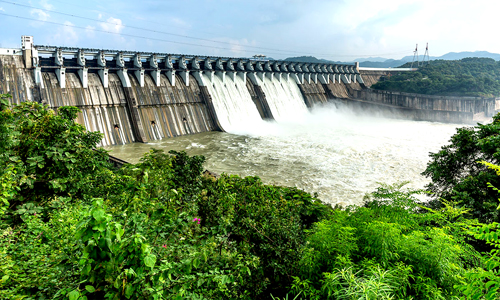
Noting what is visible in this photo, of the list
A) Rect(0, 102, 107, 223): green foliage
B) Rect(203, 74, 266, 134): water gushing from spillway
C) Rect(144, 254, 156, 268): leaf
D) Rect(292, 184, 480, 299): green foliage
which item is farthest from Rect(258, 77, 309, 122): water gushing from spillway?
Rect(144, 254, 156, 268): leaf

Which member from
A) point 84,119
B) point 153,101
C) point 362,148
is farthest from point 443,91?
point 84,119

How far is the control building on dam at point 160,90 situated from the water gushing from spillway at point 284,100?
174 millimetres

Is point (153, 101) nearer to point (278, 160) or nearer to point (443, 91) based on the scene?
point (278, 160)

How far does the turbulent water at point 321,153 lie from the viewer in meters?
18.3

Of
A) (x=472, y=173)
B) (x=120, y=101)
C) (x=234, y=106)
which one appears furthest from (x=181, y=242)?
(x=234, y=106)

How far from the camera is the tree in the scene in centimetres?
896

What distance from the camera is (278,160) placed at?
2183 cm

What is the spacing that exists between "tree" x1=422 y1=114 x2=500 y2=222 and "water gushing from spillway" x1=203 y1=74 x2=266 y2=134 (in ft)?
67.2

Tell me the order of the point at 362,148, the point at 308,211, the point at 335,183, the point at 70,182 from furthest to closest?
1. the point at 362,148
2. the point at 335,183
3. the point at 308,211
4. the point at 70,182

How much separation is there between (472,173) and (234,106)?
24493 mm

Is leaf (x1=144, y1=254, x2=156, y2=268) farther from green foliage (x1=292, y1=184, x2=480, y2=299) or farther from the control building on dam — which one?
the control building on dam

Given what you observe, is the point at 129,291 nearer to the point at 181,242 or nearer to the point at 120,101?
the point at 181,242

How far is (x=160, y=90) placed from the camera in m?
28.3

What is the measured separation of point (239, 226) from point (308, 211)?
3.61 meters
